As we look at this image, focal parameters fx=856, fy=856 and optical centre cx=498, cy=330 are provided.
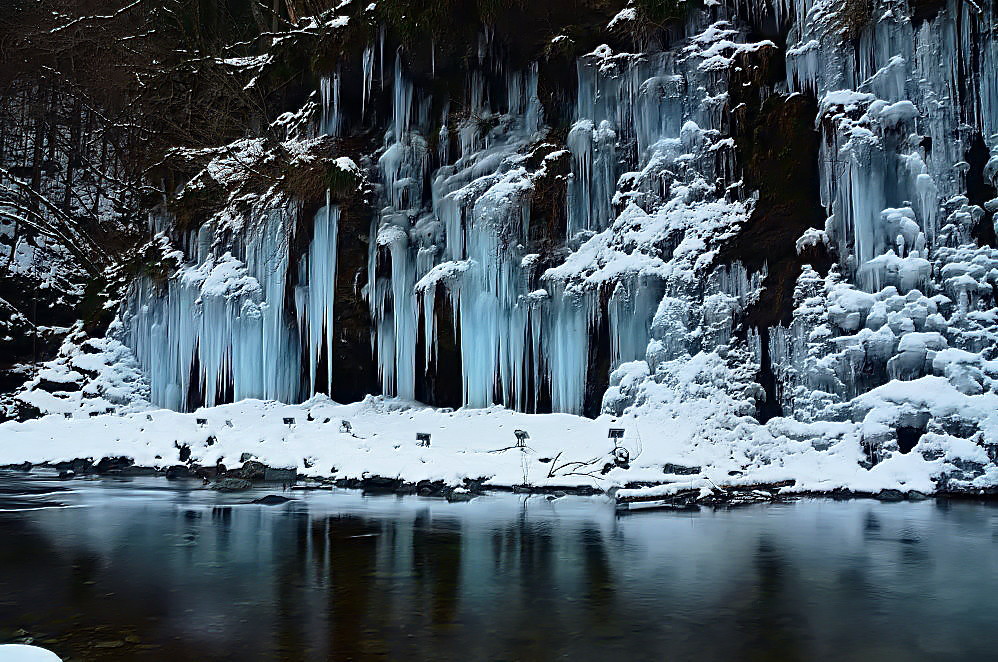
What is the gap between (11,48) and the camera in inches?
1044

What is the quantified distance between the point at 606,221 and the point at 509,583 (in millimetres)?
10486

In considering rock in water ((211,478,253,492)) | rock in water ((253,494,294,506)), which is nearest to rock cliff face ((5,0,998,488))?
rock in water ((211,478,253,492))

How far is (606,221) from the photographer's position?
16.5 meters

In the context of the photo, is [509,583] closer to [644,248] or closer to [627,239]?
[644,248]

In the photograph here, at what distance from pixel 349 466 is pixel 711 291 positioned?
7084 mm

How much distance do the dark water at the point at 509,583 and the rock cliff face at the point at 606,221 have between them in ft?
11.1

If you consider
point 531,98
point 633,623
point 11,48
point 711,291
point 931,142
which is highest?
point 11,48

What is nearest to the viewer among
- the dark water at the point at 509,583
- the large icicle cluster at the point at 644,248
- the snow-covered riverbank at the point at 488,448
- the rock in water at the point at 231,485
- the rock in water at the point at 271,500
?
the dark water at the point at 509,583

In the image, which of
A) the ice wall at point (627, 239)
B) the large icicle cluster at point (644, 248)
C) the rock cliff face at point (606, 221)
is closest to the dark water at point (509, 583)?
the large icicle cluster at point (644, 248)

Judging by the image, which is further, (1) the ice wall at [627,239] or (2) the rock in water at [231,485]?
(2) the rock in water at [231,485]

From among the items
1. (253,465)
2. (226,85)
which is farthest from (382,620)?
(226,85)

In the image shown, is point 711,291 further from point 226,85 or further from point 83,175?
point 83,175

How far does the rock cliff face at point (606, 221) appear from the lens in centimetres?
1301

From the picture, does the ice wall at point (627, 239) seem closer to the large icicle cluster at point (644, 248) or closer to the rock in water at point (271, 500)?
the large icicle cluster at point (644, 248)
